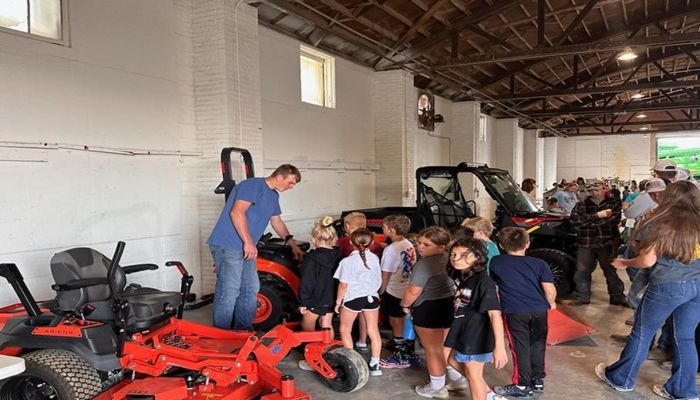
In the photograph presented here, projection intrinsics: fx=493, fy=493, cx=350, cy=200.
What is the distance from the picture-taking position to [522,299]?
3057 millimetres

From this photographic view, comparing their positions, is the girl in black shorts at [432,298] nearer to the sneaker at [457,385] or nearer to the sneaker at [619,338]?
the sneaker at [457,385]

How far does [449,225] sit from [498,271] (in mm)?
2814

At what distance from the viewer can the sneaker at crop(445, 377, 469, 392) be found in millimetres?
3279

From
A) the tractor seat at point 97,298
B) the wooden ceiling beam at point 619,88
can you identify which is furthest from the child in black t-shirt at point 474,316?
the wooden ceiling beam at point 619,88

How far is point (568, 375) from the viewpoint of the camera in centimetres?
354

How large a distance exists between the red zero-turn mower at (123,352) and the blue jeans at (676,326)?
1.76m

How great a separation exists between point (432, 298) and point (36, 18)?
4375 mm

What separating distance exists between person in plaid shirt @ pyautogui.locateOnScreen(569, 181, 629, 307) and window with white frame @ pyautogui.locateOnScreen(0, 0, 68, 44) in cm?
554

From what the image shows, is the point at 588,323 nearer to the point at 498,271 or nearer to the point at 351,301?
the point at 498,271

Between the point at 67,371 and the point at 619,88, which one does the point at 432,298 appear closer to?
the point at 67,371

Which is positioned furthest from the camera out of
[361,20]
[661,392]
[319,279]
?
[361,20]

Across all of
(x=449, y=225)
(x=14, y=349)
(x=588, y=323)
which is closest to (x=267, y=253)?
(x=14, y=349)

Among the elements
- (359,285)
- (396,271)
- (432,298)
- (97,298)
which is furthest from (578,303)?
(97,298)

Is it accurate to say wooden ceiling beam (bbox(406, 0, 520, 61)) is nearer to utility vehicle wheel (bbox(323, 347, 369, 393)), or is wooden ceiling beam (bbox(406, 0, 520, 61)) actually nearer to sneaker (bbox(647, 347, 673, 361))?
sneaker (bbox(647, 347, 673, 361))
